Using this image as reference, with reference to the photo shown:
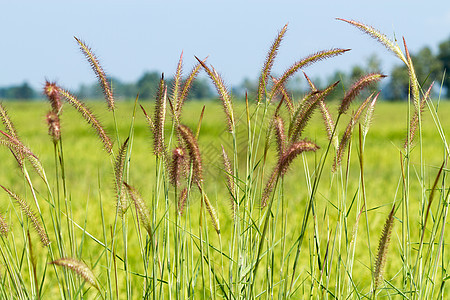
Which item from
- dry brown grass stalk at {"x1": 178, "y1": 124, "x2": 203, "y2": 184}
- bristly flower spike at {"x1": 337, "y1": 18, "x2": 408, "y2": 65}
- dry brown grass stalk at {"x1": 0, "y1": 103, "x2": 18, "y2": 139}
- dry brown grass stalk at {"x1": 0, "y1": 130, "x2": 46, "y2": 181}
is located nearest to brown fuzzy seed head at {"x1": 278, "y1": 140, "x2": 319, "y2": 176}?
dry brown grass stalk at {"x1": 178, "y1": 124, "x2": 203, "y2": 184}

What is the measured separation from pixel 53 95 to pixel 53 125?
0.07 m

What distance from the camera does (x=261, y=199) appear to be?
4.96ft

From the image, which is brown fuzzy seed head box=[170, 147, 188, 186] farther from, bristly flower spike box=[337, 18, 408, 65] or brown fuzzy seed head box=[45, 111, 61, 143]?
bristly flower spike box=[337, 18, 408, 65]

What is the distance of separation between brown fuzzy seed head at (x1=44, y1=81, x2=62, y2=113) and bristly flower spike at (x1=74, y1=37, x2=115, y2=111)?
0.49ft

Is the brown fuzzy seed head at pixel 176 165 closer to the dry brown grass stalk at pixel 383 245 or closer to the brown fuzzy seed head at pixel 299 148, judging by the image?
the brown fuzzy seed head at pixel 299 148

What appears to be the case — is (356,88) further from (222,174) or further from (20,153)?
(20,153)

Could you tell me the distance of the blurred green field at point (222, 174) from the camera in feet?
5.11

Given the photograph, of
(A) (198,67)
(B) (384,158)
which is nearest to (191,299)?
(A) (198,67)

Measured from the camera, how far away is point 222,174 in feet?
5.35

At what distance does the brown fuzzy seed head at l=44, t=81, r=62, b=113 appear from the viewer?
47.3 inches

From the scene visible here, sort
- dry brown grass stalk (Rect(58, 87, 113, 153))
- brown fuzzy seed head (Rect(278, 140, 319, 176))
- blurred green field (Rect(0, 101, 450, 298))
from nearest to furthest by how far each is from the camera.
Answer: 1. brown fuzzy seed head (Rect(278, 140, 319, 176))
2. dry brown grass stalk (Rect(58, 87, 113, 153))
3. blurred green field (Rect(0, 101, 450, 298))

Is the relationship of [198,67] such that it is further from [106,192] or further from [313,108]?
[106,192]

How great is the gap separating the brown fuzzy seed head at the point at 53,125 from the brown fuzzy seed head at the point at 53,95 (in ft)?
0.06

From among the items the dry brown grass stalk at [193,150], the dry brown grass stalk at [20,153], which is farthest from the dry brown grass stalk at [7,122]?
the dry brown grass stalk at [193,150]
